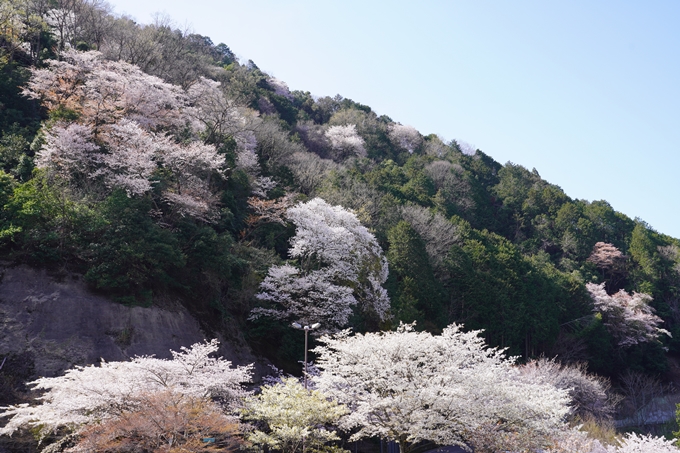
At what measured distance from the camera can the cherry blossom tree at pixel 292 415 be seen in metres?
14.4

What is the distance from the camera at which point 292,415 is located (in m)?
14.5

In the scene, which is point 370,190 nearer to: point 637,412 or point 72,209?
point 72,209

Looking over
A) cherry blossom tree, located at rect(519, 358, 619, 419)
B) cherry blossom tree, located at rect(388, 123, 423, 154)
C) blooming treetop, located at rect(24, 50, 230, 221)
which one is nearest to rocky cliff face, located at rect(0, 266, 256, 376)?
blooming treetop, located at rect(24, 50, 230, 221)

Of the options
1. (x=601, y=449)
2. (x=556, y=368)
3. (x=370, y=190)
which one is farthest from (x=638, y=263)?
(x=601, y=449)

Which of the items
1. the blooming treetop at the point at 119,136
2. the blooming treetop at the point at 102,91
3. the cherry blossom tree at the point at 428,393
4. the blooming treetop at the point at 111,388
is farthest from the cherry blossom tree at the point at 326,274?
the blooming treetop at the point at 102,91

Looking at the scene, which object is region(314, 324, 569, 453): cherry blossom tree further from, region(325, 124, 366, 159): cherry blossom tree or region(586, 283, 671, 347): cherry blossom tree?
region(325, 124, 366, 159): cherry blossom tree

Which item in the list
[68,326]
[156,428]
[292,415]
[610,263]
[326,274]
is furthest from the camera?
[610,263]

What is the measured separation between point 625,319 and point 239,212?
3255 centimetres

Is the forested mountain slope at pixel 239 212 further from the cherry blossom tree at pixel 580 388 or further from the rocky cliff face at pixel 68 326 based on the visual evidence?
the cherry blossom tree at pixel 580 388

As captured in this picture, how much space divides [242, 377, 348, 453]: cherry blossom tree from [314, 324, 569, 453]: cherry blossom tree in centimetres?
138

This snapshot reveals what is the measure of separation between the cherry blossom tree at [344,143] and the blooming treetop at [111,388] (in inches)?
1474

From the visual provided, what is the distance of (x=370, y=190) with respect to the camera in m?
35.8

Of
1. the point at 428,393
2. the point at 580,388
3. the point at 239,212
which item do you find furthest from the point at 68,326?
the point at 580,388

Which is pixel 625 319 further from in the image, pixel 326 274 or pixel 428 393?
pixel 428 393
